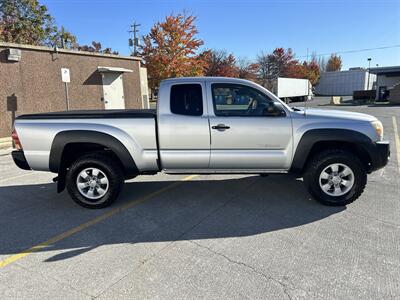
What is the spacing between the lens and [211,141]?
173 inches

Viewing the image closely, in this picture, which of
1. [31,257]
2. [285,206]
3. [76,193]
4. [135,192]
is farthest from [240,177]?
[31,257]

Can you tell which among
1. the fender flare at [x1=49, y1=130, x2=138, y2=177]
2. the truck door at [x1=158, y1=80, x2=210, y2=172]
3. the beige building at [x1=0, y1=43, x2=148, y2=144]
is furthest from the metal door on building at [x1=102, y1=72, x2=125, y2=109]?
the truck door at [x1=158, y1=80, x2=210, y2=172]

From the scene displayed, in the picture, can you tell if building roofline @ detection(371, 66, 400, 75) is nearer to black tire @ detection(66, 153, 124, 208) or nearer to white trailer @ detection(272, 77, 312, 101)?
white trailer @ detection(272, 77, 312, 101)

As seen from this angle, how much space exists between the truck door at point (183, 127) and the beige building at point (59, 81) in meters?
8.70

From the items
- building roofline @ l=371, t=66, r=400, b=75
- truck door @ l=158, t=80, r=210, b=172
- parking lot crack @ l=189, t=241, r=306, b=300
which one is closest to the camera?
parking lot crack @ l=189, t=241, r=306, b=300

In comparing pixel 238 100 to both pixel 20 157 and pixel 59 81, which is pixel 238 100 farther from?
pixel 59 81

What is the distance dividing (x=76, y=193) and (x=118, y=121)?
4.26 feet

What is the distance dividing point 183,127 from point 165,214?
4.26 ft

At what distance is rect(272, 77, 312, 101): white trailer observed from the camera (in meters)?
36.0

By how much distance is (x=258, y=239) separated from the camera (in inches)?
139

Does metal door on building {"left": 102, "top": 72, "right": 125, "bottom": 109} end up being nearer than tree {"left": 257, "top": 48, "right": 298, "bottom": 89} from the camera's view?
Yes

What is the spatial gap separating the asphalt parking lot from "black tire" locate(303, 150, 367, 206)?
0.48ft

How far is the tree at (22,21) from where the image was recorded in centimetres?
2514

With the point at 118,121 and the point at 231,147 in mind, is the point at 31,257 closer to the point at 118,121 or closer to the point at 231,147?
the point at 118,121
